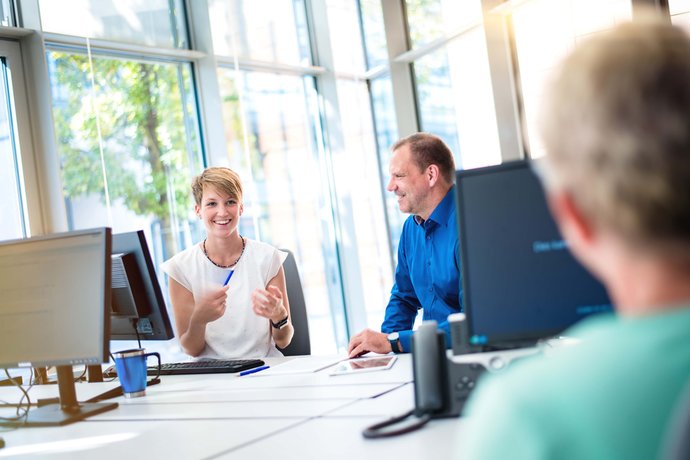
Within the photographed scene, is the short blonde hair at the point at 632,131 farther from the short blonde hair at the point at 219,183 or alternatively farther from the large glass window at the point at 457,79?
the large glass window at the point at 457,79

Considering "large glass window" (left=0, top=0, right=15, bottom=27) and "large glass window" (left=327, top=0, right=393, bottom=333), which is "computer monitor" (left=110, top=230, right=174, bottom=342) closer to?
"large glass window" (left=0, top=0, right=15, bottom=27)

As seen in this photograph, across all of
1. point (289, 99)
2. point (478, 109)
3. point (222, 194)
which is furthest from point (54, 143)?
point (478, 109)

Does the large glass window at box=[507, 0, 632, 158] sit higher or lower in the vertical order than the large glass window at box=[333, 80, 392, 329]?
higher

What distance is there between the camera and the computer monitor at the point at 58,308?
1.93 meters

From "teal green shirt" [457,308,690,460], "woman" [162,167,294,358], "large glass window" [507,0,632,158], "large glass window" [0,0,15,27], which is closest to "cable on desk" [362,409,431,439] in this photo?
"teal green shirt" [457,308,690,460]

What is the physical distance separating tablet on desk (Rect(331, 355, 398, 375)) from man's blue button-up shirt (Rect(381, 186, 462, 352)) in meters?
0.38

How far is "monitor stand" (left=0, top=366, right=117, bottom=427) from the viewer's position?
1.95 m

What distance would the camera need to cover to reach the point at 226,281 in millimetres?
3021

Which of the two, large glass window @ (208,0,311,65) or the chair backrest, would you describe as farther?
large glass window @ (208,0,311,65)

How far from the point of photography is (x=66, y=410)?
204 centimetres

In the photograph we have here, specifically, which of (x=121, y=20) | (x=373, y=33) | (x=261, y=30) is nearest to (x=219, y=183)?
(x=121, y=20)

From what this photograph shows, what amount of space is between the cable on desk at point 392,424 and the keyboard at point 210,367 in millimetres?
1195

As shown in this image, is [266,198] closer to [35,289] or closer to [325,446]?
[35,289]

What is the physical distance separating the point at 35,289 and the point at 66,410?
0.35 metres
